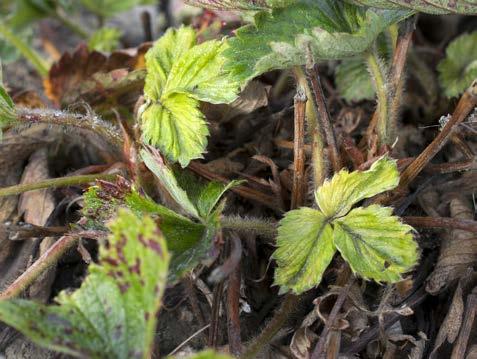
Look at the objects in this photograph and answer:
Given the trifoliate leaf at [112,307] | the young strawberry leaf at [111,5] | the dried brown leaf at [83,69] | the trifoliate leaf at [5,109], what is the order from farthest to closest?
the young strawberry leaf at [111,5], the dried brown leaf at [83,69], the trifoliate leaf at [5,109], the trifoliate leaf at [112,307]

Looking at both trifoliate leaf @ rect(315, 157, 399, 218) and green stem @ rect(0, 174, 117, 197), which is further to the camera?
green stem @ rect(0, 174, 117, 197)

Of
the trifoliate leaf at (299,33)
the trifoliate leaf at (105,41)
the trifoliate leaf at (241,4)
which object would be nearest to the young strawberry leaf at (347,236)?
the trifoliate leaf at (299,33)

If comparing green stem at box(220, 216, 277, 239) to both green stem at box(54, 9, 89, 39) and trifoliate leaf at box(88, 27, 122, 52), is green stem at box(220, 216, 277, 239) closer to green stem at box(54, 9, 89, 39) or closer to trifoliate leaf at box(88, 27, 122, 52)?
trifoliate leaf at box(88, 27, 122, 52)

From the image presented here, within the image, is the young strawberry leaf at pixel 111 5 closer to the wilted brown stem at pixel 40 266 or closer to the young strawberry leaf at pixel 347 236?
the wilted brown stem at pixel 40 266

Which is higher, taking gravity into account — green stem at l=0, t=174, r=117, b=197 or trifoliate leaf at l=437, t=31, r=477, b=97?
trifoliate leaf at l=437, t=31, r=477, b=97

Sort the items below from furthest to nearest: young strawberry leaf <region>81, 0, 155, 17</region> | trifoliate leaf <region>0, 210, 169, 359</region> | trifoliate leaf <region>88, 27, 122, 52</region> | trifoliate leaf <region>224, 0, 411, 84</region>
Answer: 1. young strawberry leaf <region>81, 0, 155, 17</region>
2. trifoliate leaf <region>88, 27, 122, 52</region>
3. trifoliate leaf <region>224, 0, 411, 84</region>
4. trifoliate leaf <region>0, 210, 169, 359</region>

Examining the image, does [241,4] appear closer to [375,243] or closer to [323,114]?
[323,114]

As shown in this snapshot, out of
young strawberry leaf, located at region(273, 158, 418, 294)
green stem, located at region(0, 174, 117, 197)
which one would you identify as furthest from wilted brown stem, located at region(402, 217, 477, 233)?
green stem, located at region(0, 174, 117, 197)

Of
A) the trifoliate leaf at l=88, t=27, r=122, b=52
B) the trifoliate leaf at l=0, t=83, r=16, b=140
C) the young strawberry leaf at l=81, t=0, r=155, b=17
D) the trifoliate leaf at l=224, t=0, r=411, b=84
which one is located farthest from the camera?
the young strawberry leaf at l=81, t=0, r=155, b=17

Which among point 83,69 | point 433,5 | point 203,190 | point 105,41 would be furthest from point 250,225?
point 105,41
